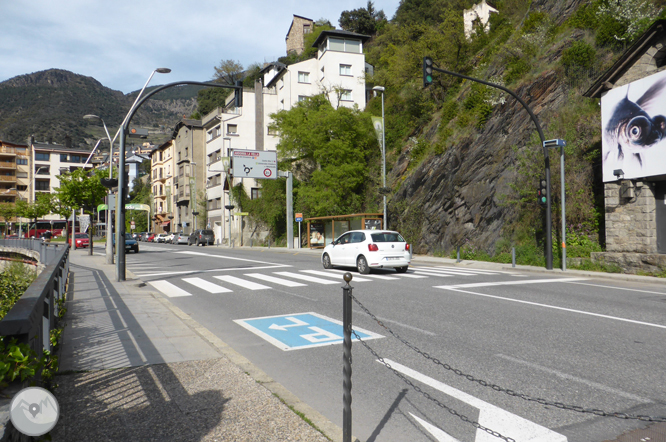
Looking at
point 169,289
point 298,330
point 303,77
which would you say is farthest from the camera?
point 303,77

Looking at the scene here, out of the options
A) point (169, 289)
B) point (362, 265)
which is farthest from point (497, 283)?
point (169, 289)

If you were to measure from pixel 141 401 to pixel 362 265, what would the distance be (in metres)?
12.6

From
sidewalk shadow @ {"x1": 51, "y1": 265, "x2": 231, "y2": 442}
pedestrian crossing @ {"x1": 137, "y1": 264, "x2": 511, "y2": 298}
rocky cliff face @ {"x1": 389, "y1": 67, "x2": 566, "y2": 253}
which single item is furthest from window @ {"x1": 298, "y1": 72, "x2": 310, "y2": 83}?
sidewalk shadow @ {"x1": 51, "y1": 265, "x2": 231, "y2": 442}

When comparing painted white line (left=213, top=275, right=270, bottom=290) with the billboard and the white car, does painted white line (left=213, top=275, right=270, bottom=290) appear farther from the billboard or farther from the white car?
the billboard

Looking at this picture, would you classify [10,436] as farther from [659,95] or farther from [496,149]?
[496,149]

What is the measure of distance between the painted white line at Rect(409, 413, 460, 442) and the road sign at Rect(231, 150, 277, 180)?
37273 mm

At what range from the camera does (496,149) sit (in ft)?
81.9

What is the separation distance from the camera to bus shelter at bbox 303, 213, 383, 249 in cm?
3084

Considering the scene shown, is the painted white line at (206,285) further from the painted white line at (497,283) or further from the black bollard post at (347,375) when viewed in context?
the black bollard post at (347,375)

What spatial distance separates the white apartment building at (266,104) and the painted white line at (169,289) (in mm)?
32387

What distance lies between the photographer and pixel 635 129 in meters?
16.4

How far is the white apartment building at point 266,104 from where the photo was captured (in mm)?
52156

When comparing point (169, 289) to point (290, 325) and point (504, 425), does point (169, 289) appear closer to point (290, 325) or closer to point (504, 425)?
point (290, 325)

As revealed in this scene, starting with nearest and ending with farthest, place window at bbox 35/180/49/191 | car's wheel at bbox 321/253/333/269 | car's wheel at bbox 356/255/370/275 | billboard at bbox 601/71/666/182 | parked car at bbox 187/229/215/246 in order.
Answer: billboard at bbox 601/71/666/182, car's wheel at bbox 356/255/370/275, car's wheel at bbox 321/253/333/269, parked car at bbox 187/229/215/246, window at bbox 35/180/49/191
